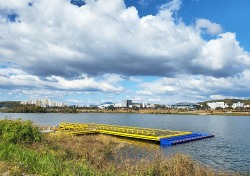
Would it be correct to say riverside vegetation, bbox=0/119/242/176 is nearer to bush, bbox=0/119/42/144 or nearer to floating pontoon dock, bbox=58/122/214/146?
bush, bbox=0/119/42/144

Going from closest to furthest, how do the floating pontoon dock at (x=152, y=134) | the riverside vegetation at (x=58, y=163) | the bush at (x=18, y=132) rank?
the riverside vegetation at (x=58, y=163) < the bush at (x=18, y=132) < the floating pontoon dock at (x=152, y=134)

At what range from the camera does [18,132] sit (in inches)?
832

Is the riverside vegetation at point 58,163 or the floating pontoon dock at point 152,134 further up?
the riverside vegetation at point 58,163

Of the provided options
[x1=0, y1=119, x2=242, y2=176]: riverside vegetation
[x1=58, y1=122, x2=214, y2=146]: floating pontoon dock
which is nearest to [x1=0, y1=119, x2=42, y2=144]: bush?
[x1=0, y1=119, x2=242, y2=176]: riverside vegetation

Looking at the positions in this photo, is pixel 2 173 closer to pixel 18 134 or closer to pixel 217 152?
pixel 18 134

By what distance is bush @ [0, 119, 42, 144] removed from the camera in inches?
810

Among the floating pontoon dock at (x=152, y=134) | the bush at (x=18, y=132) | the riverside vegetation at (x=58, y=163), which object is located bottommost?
the floating pontoon dock at (x=152, y=134)

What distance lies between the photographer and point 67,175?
9523 mm

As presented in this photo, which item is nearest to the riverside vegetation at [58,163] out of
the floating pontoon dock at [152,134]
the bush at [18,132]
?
the bush at [18,132]

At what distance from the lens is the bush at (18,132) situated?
67.5ft

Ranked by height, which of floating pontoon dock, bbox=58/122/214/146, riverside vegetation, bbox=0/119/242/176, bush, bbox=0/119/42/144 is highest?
bush, bbox=0/119/42/144

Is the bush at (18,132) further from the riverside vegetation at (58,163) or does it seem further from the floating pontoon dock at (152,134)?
the floating pontoon dock at (152,134)

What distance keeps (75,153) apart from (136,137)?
2661 centimetres

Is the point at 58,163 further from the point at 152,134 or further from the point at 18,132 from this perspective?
the point at 152,134
